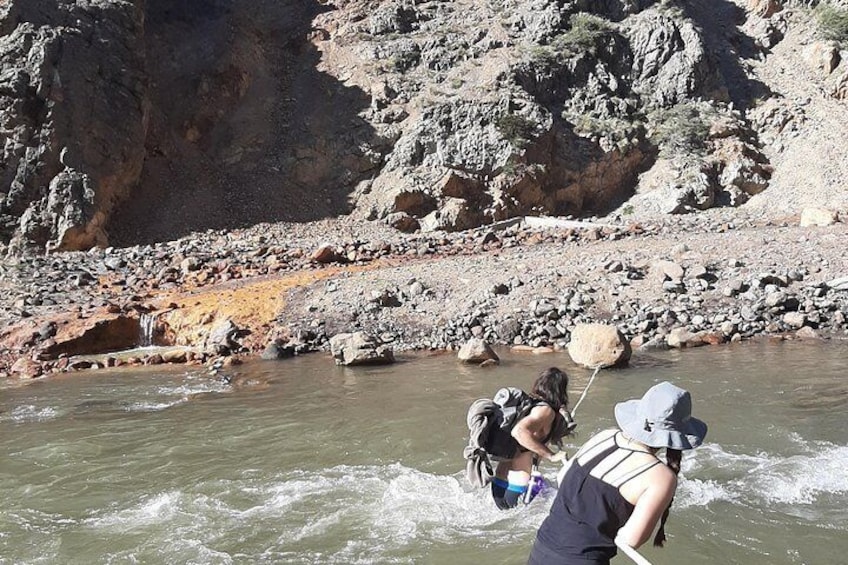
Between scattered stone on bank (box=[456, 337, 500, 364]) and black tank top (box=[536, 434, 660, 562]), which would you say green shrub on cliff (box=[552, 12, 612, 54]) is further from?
black tank top (box=[536, 434, 660, 562])

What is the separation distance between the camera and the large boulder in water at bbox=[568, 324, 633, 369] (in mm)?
9445

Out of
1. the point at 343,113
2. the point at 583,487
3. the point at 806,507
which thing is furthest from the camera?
the point at 343,113

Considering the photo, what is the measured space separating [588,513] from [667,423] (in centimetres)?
46

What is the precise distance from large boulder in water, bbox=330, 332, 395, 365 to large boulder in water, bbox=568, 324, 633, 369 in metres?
2.90

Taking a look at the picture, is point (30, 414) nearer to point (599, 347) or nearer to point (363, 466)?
point (363, 466)

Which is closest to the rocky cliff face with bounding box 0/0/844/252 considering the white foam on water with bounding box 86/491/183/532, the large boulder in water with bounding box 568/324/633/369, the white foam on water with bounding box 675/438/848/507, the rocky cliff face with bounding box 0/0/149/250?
the rocky cliff face with bounding box 0/0/149/250

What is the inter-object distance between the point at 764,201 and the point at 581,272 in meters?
13.0

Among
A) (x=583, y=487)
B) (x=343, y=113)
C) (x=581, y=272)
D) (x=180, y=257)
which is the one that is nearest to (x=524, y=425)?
(x=583, y=487)

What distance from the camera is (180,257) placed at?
57.3ft

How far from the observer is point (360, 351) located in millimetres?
10578

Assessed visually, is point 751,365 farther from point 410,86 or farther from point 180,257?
point 410,86

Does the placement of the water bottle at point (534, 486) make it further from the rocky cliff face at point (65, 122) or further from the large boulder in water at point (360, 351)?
the rocky cliff face at point (65, 122)

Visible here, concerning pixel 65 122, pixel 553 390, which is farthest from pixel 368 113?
pixel 553 390

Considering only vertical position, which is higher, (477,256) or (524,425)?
(477,256)
